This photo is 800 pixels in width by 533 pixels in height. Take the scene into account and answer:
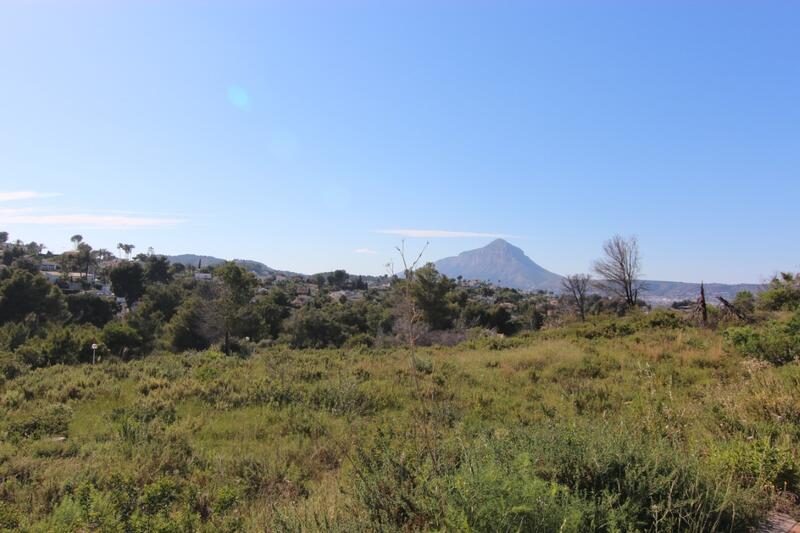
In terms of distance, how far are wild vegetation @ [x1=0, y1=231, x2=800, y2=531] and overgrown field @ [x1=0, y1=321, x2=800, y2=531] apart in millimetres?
23

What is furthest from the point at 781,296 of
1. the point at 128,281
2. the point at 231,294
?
the point at 128,281

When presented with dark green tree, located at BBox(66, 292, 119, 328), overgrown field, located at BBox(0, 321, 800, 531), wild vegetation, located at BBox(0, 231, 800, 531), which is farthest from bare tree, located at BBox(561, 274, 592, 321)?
dark green tree, located at BBox(66, 292, 119, 328)

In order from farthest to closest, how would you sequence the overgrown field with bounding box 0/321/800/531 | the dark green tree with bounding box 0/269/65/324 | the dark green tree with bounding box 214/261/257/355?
the dark green tree with bounding box 0/269/65/324, the dark green tree with bounding box 214/261/257/355, the overgrown field with bounding box 0/321/800/531

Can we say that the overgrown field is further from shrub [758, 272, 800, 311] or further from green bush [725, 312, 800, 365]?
shrub [758, 272, 800, 311]

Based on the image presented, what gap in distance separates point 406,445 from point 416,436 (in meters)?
0.42

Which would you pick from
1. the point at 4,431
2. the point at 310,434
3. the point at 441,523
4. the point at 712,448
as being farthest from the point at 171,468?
the point at 712,448

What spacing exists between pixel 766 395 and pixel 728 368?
495 centimetres

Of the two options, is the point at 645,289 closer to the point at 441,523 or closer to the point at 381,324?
the point at 381,324

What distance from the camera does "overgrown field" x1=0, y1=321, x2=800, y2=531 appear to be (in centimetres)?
251

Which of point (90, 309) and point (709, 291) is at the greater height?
point (709, 291)

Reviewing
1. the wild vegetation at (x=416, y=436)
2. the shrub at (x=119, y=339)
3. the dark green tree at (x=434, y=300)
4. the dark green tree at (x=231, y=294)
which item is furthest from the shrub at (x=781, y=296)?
the shrub at (x=119, y=339)

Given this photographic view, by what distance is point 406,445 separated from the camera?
3.87m

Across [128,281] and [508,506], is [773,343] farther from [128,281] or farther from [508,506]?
[128,281]

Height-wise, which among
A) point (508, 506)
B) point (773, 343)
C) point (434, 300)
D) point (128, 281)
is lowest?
point (508, 506)
